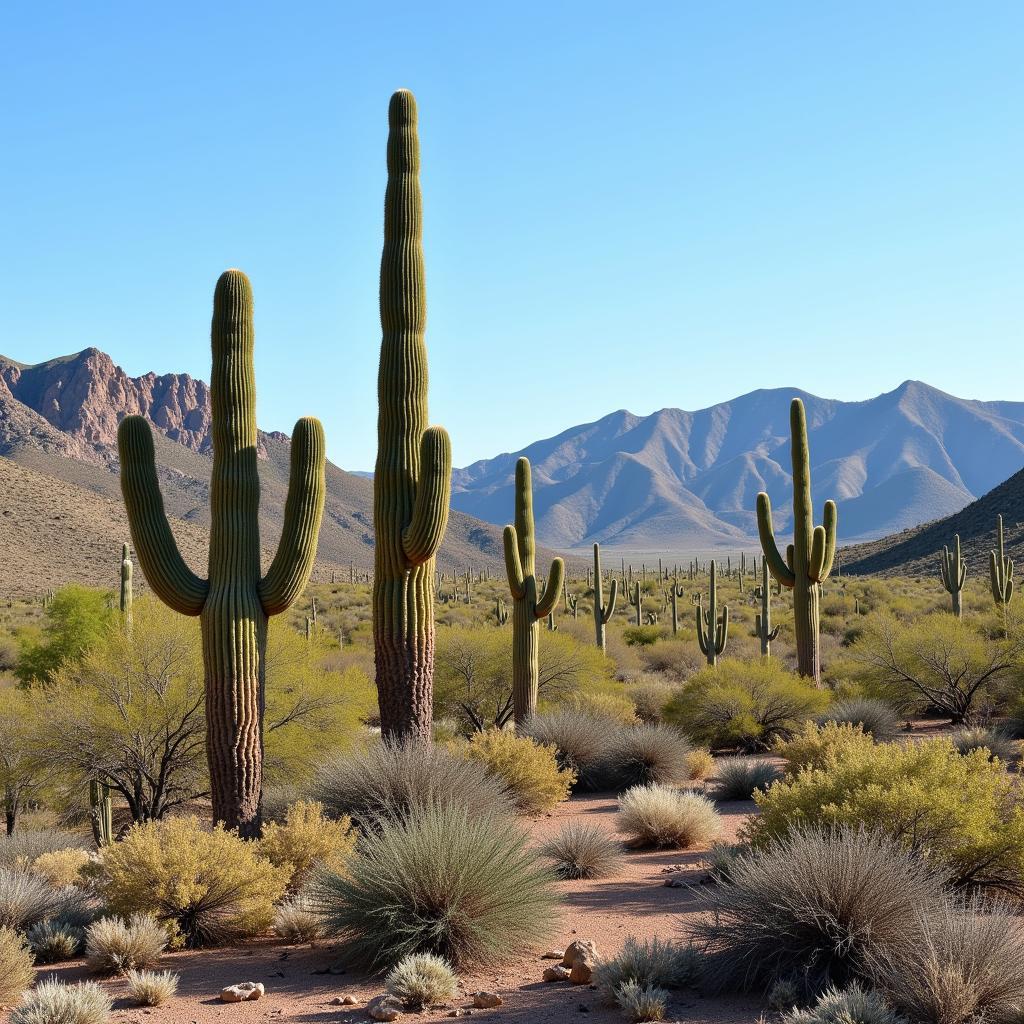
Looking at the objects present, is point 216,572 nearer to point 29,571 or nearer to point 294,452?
point 294,452

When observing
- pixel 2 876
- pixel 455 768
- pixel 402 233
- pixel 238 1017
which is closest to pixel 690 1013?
pixel 238 1017

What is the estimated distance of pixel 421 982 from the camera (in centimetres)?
757

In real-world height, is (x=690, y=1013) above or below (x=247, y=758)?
below

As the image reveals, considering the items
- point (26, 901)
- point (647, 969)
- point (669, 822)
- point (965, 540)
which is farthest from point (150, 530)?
point (965, 540)

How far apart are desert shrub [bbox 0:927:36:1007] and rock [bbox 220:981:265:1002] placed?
1.41 meters

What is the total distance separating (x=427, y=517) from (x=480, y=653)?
10475 millimetres

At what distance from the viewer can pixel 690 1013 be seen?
721 cm

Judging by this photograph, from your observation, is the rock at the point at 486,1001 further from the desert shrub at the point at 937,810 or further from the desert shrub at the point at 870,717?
the desert shrub at the point at 870,717

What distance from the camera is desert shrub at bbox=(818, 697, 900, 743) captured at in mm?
18531

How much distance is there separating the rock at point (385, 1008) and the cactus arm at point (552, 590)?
420 inches

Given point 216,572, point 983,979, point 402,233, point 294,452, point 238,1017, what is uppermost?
point 402,233

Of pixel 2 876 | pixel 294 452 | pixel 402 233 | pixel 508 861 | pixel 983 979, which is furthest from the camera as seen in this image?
pixel 402 233

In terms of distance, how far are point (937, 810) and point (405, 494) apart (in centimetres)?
680

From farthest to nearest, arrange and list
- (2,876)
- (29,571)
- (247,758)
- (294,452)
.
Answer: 1. (29,571)
2. (294,452)
3. (247,758)
4. (2,876)
